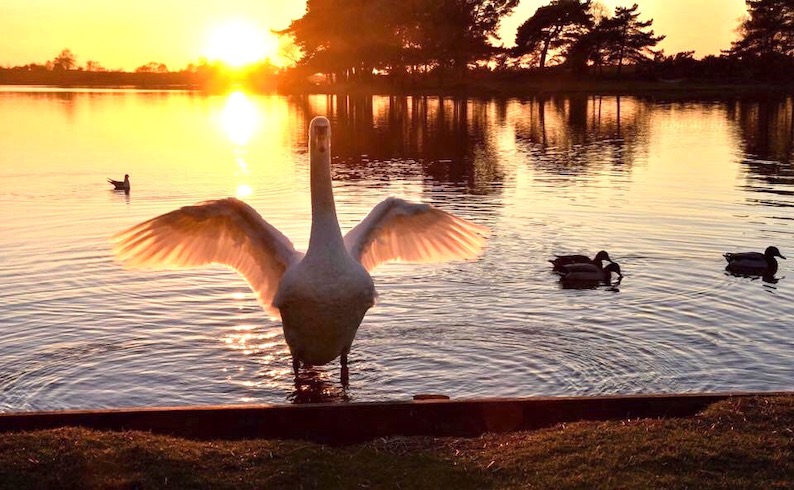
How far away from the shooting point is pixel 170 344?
11.3 meters

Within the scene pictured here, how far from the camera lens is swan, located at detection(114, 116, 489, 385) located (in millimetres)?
8367

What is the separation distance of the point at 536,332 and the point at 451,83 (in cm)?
9307

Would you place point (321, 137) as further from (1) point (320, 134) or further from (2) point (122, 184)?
(2) point (122, 184)

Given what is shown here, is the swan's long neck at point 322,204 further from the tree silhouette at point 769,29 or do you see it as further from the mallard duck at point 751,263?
the tree silhouette at point 769,29

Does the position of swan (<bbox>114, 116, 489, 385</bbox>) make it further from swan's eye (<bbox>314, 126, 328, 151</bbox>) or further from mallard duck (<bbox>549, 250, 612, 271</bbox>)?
mallard duck (<bbox>549, 250, 612, 271</bbox>)

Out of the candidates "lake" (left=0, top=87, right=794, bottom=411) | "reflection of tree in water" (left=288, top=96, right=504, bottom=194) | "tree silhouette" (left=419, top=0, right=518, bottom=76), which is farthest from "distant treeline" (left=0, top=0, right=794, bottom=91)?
"lake" (left=0, top=87, right=794, bottom=411)

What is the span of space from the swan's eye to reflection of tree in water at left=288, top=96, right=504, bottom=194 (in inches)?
646

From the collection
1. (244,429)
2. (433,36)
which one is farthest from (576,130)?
(433,36)

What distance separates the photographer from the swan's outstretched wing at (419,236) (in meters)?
9.73

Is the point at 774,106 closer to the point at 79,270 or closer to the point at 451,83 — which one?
the point at 451,83

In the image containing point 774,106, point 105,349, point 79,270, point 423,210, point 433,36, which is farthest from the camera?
point 433,36

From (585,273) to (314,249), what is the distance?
732 centimetres

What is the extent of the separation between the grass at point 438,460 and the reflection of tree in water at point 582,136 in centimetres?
2327

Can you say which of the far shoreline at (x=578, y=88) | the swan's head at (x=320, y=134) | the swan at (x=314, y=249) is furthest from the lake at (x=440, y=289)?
the far shoreline at (x=578, y=88)
